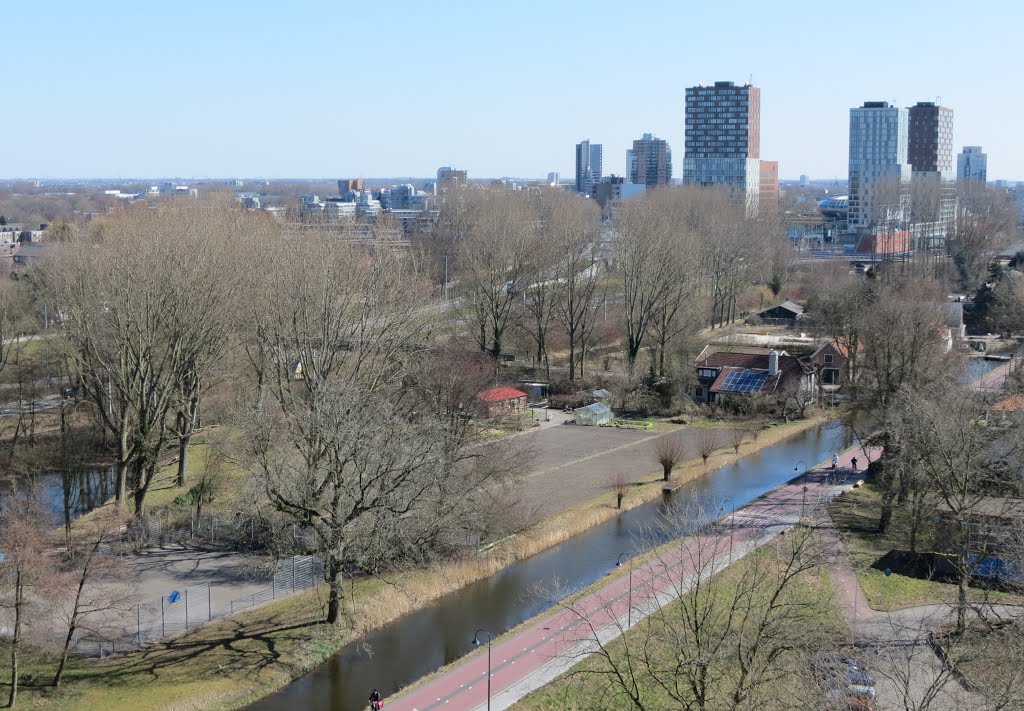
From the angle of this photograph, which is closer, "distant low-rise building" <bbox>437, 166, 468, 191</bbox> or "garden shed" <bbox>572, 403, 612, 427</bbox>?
"garden shed" <bbox>572, 403, 612, 427</bbox>

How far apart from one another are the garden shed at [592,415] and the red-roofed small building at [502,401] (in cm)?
175

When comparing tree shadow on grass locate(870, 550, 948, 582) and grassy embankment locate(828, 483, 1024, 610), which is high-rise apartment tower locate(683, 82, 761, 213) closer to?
grassy embankment locate(828, 483, 1024, 610)

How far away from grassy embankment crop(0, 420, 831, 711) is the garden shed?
1246cm

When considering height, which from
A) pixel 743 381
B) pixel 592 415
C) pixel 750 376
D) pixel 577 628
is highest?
pixel 750 376

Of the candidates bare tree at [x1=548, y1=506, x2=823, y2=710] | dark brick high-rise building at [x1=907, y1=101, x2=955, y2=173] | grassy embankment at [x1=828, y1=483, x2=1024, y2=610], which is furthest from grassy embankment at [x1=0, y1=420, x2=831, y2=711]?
dark brick high-rise building at [x1=907, y1=101, x2=955, y2=173]

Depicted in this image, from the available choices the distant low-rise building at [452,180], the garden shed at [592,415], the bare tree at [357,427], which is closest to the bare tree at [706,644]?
the bare tree at [357,427]

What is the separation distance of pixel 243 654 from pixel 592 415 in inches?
729

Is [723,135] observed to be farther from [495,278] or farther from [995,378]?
[495,278]

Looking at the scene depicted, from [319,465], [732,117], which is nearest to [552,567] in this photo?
[319,465]

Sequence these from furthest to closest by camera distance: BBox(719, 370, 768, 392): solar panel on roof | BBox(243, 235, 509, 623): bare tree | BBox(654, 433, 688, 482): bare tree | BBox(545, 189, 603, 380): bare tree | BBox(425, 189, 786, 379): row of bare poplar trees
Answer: BBox(545, 189, 603, 380): bare tree < BBox(425, 189, 786, 379): row of bare poplar trees < BBox(719, 370, 768, 392): solar panel on roof < BBox(654, 433, 688, 482): bare tree < BBox(243, 235, 509, 623): bare tree

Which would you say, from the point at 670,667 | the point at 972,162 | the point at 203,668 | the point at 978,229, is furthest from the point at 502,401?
the point at 972,162

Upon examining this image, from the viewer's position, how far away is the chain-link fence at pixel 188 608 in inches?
642

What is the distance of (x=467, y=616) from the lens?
18281 millimetres

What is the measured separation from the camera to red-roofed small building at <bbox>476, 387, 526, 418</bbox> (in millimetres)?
30656
